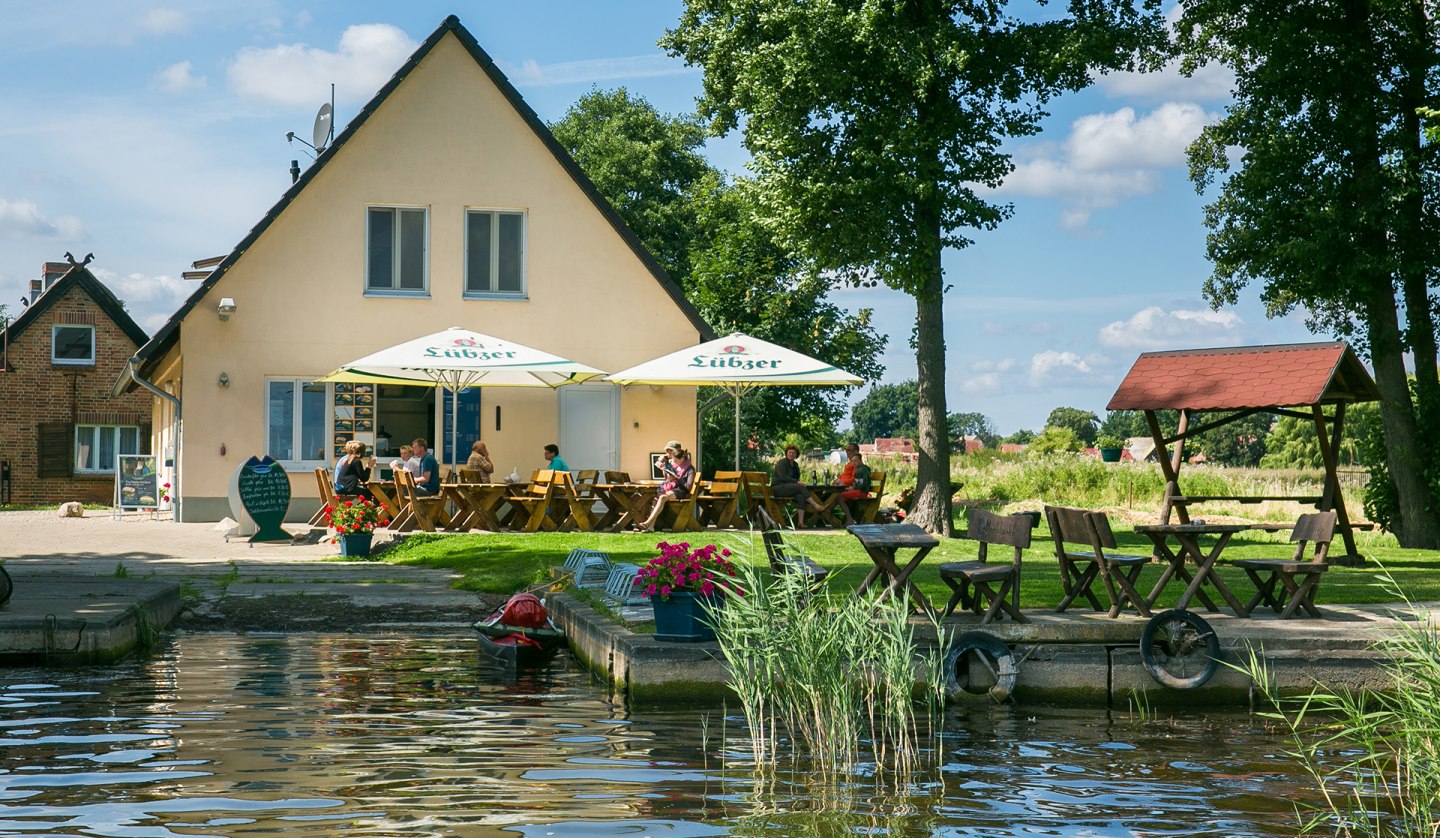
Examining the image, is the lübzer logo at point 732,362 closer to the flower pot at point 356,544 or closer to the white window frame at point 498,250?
the white window frame at point 498,250

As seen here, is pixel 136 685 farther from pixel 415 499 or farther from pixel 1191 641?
pixel 415 499

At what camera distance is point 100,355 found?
1542 inches

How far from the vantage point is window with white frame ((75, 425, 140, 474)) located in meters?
38.2

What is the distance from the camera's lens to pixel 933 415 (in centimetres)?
2067

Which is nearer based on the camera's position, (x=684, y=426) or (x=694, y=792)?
(x=694, y=792)

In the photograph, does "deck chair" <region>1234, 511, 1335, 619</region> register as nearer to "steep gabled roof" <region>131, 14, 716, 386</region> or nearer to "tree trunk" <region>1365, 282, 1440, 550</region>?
"tree trunk" <region>1365, 282, 1440, 550</region>

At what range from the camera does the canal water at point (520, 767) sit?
597 cm

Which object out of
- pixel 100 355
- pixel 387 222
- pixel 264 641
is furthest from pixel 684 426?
pixel 100 355

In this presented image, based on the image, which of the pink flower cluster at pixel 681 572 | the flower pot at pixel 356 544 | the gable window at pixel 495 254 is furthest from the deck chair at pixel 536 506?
the pink flower cluster at pixel 681 572

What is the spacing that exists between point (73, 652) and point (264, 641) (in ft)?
5.05

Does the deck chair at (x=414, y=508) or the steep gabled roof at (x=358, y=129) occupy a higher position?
the steep gabled roof at (x=358, y=129)

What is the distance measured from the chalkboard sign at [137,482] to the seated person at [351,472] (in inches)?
331

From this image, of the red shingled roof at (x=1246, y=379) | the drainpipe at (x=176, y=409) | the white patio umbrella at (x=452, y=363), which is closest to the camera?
the red shingled roof at (x=1246, y=379)

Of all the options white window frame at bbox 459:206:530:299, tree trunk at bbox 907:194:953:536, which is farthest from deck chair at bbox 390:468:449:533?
tree trunk at bbox 907:194:953:536
